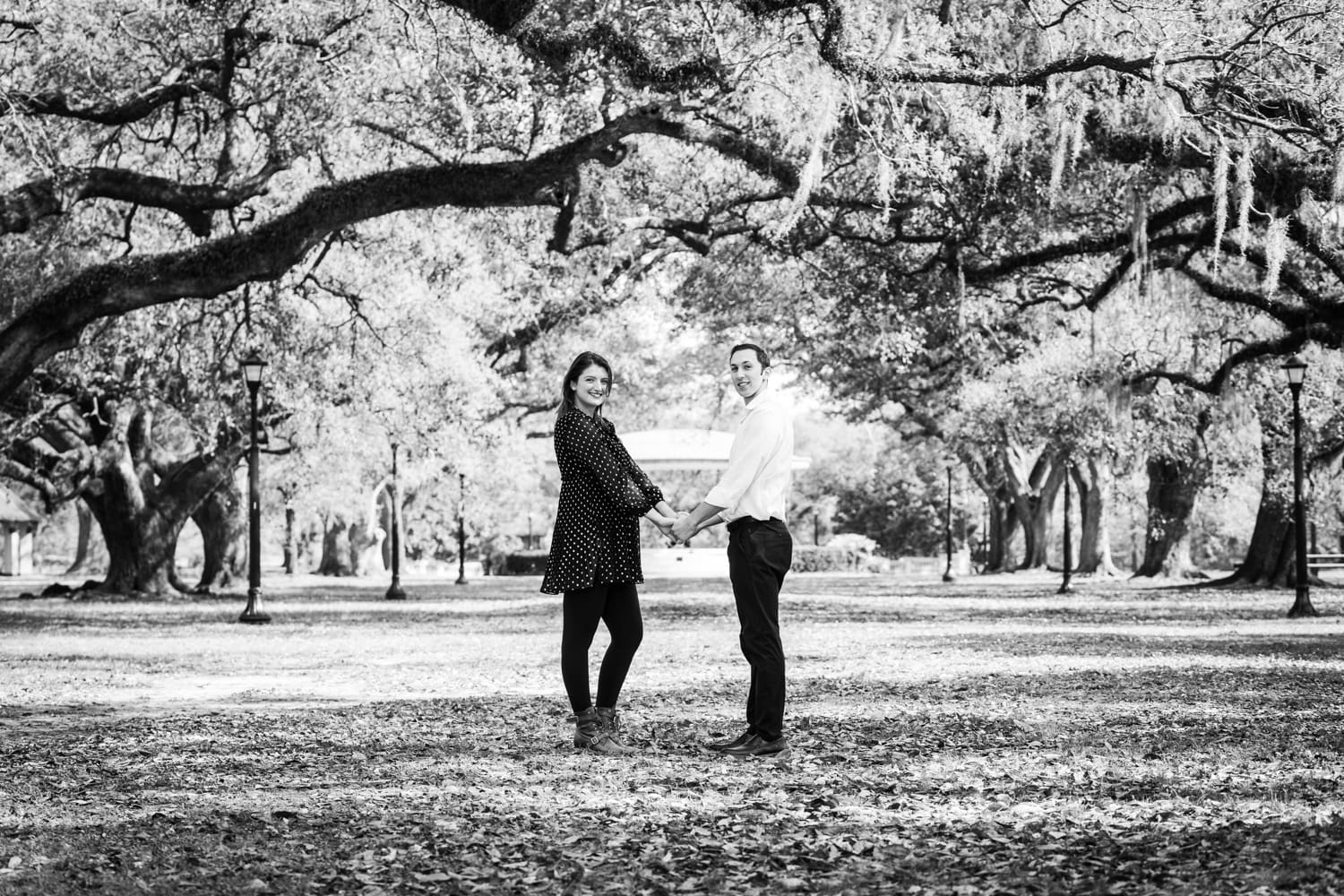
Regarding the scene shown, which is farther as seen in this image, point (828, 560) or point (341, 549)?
point (341, 549)

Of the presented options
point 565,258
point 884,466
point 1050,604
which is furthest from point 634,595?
point 884,466

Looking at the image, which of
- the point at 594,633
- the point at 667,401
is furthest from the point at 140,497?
the point at 594,633

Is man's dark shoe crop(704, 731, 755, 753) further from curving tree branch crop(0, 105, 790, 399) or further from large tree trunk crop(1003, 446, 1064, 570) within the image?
large tree trunk crop(1003, 446, 1064, 570)

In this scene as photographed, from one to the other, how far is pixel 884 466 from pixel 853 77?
52.2m

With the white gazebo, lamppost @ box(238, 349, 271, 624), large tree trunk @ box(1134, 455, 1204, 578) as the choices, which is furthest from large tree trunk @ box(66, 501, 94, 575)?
large tree trunk @ box(1134, 455, 1204, 578)

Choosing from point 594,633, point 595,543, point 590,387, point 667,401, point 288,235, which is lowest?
point 594,633

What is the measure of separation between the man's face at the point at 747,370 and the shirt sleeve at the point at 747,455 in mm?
153

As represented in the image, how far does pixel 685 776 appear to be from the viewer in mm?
6617

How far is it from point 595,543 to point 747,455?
34.0 inches

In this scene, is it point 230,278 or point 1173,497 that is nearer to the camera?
point 230,278

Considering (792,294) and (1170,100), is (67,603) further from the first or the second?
(1170,100)

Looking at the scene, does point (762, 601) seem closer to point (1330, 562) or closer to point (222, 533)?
point (222, 533)

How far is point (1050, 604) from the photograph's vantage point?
24109 mm

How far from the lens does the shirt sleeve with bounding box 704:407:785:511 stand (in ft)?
22.7
